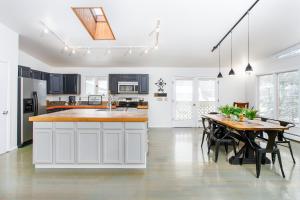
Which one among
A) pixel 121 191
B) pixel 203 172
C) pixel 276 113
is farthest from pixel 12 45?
pixel 276 113

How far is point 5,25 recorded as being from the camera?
4191mm

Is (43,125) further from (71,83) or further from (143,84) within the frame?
(143,84)

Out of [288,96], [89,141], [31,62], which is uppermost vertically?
[31,62]

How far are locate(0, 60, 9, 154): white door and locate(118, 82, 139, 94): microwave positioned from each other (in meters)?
3.46

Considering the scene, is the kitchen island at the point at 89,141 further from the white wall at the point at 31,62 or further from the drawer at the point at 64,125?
the white wall at the point at 31,62

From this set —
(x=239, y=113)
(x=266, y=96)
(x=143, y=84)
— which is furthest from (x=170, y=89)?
(x=239, y=113)

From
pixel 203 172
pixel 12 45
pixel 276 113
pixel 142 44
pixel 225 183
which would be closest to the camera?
pixel 225 183

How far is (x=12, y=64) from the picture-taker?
4461 mm

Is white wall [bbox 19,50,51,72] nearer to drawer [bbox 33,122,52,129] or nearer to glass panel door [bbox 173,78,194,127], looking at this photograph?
drawer [bbox 33,122,52,129]

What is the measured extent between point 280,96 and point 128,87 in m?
4.89

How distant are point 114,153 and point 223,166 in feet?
6.42

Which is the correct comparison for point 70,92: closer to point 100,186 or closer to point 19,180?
point 19,180

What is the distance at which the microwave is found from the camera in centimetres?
707

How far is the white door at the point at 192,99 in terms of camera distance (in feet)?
25.5
